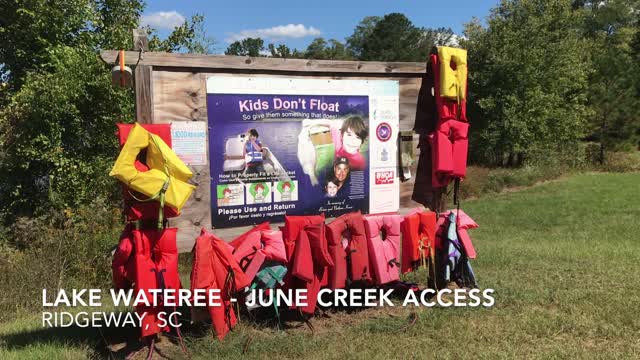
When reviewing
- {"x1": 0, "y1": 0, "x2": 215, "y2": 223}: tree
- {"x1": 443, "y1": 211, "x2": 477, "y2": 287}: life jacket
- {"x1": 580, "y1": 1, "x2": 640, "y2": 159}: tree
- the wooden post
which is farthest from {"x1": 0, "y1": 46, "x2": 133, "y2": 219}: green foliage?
{"x1": 580, "y1": 1, "x2": 640, "y2": 159}: tree

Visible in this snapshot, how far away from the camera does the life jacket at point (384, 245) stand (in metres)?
4.80

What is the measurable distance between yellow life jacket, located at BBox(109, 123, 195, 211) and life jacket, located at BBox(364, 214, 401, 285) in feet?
5.95

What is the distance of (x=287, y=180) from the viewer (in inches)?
188

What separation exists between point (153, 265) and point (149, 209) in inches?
17.1

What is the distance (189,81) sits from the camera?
4.32 m

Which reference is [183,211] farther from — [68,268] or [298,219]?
[68,268]

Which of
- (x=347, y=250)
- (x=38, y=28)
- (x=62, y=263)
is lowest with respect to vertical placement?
(x=62, y=263)

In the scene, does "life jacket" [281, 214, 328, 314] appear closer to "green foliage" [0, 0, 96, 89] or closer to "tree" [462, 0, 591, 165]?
"green foliage" [0, 0, 96, 89]

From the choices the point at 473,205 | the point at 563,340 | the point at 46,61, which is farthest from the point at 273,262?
the point at 473,205

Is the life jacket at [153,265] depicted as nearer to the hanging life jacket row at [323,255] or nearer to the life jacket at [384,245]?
the hanging life jacket row at [323,255]

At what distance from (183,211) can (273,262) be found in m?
0.87

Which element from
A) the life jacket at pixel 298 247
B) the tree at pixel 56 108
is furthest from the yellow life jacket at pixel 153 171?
the tree at pixel 56 108

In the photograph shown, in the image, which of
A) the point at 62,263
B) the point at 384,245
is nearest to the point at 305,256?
the point at 384,245

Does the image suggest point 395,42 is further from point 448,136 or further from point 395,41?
point 448,136
